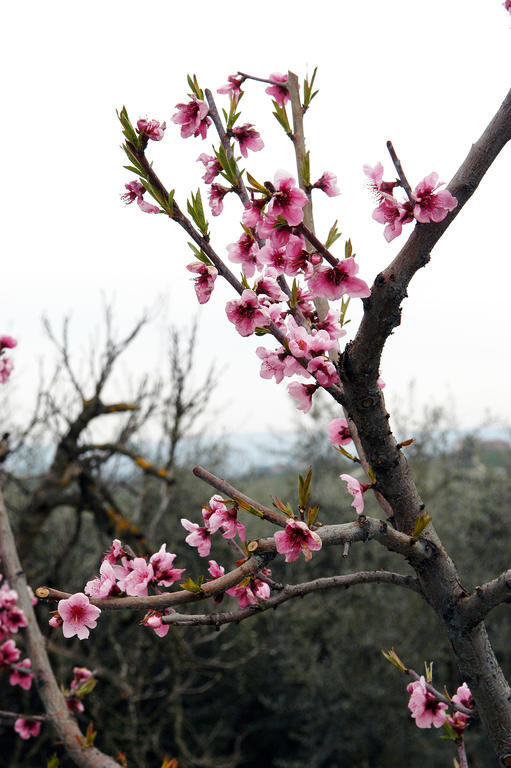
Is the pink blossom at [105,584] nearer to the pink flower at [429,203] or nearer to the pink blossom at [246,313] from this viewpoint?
the pink blossom at [246,313]

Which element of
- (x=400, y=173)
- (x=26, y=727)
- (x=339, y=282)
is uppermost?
(x=400, y=173)

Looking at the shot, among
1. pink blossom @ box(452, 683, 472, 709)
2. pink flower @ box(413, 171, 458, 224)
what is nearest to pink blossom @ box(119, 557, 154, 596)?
pink flower @ box(413, 171, 458, 224)

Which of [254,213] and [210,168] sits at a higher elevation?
[210,168]

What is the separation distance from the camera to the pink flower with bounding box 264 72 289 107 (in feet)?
5.63

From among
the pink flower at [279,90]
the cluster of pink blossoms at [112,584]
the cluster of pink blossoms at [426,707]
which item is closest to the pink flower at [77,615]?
the cluster of pink blossoms at [112,584]

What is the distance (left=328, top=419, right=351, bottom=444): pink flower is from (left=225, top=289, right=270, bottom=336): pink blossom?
1.29 feet

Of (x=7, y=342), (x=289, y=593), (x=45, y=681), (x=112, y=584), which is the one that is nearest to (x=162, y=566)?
(x=112, y=584)

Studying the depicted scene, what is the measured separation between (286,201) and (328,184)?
1.06 feet

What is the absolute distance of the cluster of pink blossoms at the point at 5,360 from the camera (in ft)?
9.68

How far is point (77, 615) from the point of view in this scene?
49.3 inches

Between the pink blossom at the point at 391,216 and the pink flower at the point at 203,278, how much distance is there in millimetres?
401

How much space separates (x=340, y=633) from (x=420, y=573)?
25.2 feet

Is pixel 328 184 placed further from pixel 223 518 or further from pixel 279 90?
pixel 223 518

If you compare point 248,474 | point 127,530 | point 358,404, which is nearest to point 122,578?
point 358,404
